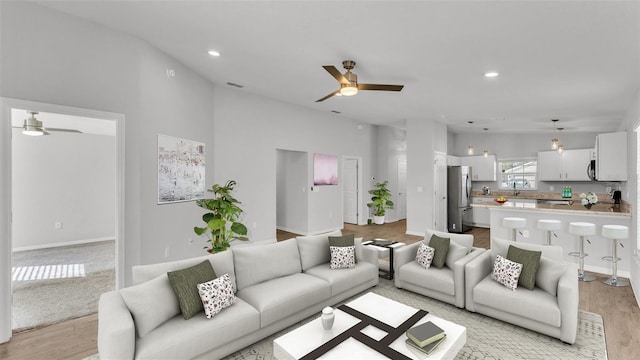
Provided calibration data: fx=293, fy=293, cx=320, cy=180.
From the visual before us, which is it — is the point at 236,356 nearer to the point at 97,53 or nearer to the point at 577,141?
the point at 97,53

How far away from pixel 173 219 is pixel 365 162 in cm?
581

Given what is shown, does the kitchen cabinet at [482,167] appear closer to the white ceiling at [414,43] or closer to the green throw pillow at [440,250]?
the white ceiling at [414,43]

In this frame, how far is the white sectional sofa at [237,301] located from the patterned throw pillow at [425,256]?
1.84 feet

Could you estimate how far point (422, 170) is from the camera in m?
7.23

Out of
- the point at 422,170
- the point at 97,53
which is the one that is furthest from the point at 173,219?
the point at 422,170

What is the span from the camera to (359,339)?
6.72 ft

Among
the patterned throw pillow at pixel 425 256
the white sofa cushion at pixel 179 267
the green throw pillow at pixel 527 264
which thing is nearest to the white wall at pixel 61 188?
the white sofa cushion at pixel 179 267

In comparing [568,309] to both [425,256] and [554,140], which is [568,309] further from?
[554,140]

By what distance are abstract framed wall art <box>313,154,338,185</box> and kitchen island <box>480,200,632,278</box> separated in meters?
3.51

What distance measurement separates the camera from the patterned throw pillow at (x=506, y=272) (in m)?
3.00

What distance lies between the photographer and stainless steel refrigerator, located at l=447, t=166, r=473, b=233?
7676mm

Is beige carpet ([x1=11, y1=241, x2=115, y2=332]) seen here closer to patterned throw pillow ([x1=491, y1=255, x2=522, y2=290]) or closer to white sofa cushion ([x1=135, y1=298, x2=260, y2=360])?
white sofa cushion ([x1=135, y1=298, x2=260, y2=360])

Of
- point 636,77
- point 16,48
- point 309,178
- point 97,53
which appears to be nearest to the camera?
point 16,48

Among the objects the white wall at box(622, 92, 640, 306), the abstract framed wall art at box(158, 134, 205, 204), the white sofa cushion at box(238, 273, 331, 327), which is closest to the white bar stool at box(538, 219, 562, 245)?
the white wall at box(622, 92, 640, 306)
